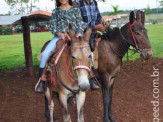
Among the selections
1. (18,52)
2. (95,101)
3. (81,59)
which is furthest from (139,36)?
(18,52)

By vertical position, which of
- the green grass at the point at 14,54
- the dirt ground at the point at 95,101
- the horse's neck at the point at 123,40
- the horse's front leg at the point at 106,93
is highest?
the horse's neck at the point at 123,40

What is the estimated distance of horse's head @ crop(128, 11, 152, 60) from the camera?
5390 millimetres

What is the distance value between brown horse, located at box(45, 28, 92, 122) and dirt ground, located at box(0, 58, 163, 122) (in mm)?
1603

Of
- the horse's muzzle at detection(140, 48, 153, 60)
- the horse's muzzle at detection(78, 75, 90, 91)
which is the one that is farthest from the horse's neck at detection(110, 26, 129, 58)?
the horse's muzzle at detection(78, 75, 90, 91)

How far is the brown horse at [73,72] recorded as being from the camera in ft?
12.7

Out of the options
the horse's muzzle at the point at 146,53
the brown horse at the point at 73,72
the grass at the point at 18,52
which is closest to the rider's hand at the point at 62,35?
the brown horse at the point at 73,72

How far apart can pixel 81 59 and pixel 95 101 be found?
378cm

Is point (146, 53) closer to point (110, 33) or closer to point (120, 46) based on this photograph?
point (120, 46)

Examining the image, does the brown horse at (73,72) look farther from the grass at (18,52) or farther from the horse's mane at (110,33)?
the grass at (18,52)

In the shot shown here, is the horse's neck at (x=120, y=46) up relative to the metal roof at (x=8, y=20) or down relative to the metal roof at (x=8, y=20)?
down

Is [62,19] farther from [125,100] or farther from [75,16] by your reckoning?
[125,100]

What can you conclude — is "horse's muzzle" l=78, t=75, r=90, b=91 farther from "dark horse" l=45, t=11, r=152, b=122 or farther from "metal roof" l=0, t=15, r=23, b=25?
"metal roof" l=0, t=15, r=23, b=25

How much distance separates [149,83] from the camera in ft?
30.2

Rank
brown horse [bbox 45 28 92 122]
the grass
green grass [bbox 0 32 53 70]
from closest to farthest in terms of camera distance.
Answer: brown horse [bbox 45 28 92 122] → green grass [bbox 0 32 53 70] → the grass
